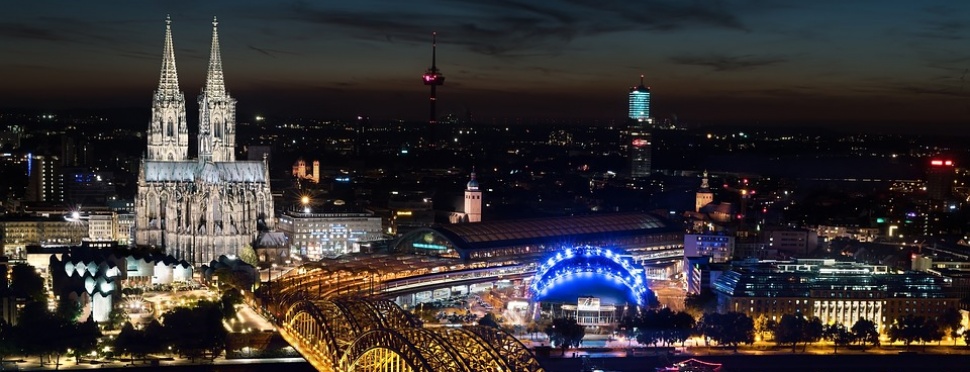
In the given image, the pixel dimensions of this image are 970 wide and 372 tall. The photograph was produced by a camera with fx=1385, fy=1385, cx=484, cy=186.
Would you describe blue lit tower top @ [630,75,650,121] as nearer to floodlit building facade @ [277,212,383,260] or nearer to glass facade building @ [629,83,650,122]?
glass facade building @ [629,83,650,122]

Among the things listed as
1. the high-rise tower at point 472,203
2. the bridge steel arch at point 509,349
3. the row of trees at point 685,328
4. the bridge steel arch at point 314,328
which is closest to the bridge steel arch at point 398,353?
the bridge steel arch at point 509,349

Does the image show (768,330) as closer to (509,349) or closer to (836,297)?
(836,297)

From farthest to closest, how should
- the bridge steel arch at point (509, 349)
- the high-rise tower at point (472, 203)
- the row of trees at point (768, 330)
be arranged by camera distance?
the high-rise tower at point (472, 203) → the row of trees at point (768, 330) → the bridge steel arch at point (509, 349)

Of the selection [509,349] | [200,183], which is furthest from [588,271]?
[509,349]

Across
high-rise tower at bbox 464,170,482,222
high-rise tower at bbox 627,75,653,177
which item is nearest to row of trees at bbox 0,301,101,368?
high-rise tower at bbox 464,170,482,222

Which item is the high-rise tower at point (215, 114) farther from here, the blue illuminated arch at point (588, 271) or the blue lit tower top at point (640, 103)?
the blue lit tower top at point (640, 103)

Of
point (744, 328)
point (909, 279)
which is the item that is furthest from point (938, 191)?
point (744, 328)

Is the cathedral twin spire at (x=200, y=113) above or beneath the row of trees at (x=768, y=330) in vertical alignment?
above

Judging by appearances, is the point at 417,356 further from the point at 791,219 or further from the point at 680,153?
the point at 680,153
